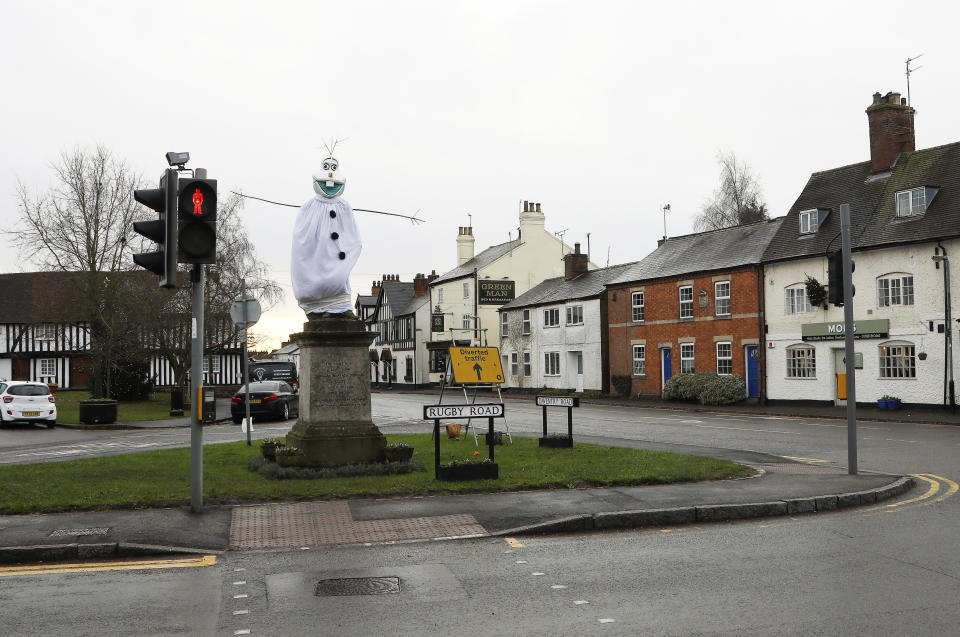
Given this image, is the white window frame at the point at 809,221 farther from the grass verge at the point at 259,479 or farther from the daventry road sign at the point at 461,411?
the daventry road sign at the point at 461,411

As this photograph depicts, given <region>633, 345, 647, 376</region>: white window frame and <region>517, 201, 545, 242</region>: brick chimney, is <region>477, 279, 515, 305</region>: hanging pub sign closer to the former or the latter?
<region>517, 201, 545, 242</region>: brick chimney

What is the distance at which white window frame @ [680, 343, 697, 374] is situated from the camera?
38812 millimetres

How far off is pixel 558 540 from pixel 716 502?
2405 millimetres

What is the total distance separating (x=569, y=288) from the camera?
51375mm

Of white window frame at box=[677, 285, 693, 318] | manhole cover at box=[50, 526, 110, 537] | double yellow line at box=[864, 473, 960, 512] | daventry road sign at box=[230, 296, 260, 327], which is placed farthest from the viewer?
white window frame at box=[677, 285, 693, 318]

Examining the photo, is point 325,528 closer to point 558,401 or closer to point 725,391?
point 558,401

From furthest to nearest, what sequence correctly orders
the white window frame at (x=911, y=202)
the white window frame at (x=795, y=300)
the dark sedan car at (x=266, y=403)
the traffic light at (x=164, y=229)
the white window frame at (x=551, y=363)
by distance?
the white window frame at (x=551, y=363), the white window frame at (x=795, y=300), the white window frame at (x=911, y=202), the dark sedan car at (x=266, y=403), the traffic light at (x=164, y=229)

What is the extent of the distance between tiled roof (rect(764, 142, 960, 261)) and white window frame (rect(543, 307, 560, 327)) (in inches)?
679

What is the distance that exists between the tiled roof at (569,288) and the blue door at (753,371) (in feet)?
39.3

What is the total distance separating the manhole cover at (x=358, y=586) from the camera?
6.41 metres

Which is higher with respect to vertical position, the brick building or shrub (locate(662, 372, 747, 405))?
the brick building

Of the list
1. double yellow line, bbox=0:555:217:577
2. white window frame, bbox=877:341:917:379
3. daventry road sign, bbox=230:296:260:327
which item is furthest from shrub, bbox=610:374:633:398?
double yellow line, bbox=0:555:217:577

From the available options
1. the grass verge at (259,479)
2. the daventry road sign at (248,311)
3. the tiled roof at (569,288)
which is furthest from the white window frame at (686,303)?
the daventry road sign at (248,311)

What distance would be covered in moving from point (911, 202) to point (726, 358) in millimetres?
10175
